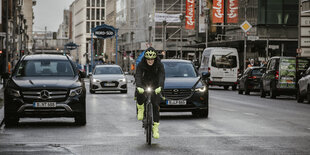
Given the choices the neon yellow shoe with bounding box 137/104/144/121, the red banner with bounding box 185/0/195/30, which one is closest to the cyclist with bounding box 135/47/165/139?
the neon yellow shoe with bounding box 137/104/144/121

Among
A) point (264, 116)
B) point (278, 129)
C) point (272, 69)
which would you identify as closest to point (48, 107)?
point (278, 129)

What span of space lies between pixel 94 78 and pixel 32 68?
1938 centimetres

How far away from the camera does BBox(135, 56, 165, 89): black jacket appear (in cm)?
1192

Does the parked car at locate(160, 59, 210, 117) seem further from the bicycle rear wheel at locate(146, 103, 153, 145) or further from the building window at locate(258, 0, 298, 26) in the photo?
the building window at locate(258, 0, 298, 26)

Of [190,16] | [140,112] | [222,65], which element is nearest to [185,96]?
[140,112]

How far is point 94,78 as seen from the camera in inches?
1403

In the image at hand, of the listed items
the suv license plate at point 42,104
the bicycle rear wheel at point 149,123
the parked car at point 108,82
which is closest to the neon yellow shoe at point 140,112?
the bicycle rear wheel at point 149,123

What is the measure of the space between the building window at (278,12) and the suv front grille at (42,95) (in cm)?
5106

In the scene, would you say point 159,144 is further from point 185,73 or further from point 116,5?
point 116,5

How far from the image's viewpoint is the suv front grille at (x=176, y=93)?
17547 mm

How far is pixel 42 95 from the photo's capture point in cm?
1493

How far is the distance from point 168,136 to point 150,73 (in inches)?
64.0

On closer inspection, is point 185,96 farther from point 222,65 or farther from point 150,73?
point 222,65

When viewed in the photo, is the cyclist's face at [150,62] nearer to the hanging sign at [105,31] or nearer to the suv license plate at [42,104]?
the suv license plate at [42,104]
